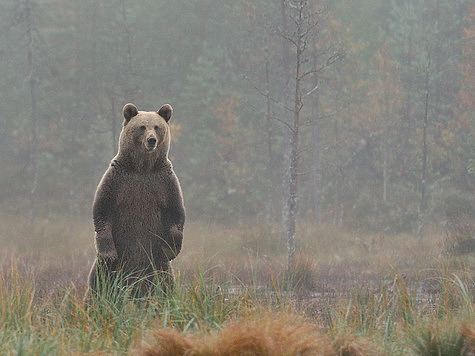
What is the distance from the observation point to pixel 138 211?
221 inches

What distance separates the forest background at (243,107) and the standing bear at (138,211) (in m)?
17.1

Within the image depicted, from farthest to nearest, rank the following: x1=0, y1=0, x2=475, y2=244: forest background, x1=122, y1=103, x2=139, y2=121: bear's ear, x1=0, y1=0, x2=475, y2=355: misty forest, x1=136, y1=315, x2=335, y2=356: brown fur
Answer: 1. x1=0, y1=0, x2=475, y2=244: forest background
2. x1=0, y1=0, x2=475, y2=355: misty forest
3. x1=122, y1=103, x2=139, y2=121: bear's ear
4. x1=136, y1=315, x2=335, y2=356: brown fur

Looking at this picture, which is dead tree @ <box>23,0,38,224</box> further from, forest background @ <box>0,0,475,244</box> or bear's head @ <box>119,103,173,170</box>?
bear's head @ <box>119,103,173,170</box>

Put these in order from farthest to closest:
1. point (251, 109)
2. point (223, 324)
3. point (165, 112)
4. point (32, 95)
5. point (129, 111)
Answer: point (251, 109)
point (32, 95)
point (165, 112)
point (129, 111)
point (223, 324)

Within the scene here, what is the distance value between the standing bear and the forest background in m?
17.1

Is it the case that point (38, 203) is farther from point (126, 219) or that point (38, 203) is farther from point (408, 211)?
point (126, 219)

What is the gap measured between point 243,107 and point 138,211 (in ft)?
66.6

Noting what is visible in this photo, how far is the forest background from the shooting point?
24.2 meters

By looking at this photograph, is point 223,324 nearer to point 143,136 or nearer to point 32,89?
point 143,136

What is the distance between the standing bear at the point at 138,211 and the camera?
5.52 metres

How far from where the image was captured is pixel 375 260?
1405cm

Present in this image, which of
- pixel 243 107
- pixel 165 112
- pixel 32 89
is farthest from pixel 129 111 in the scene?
pixel 243 107

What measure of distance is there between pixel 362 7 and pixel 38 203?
16.8 metres

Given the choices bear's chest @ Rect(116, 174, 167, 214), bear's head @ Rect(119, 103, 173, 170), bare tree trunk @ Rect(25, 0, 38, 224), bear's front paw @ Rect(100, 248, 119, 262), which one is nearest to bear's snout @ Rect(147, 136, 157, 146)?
bear's head @ Rect(119, 103, 173, 170)
